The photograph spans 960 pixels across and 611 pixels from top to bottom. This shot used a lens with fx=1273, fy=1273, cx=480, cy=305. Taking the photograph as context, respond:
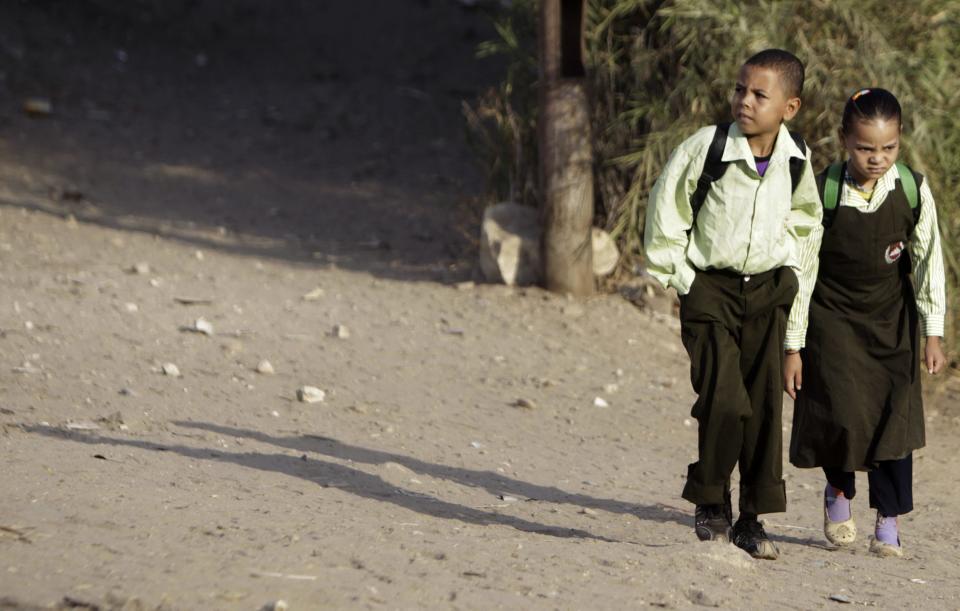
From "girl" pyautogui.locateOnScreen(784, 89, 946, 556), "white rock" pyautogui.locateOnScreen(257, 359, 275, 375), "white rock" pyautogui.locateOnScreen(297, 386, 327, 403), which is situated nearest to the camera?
"girl" pyautogui.locateOnScreen(784, 89, 946, 556)

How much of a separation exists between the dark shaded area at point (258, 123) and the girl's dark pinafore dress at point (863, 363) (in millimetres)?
4373

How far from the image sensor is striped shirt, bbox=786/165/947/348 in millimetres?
3951

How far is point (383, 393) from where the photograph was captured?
19.9 feet

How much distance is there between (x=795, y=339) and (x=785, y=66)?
86 cm

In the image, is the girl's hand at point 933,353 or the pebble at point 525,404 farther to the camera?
the pebble at point 525,404

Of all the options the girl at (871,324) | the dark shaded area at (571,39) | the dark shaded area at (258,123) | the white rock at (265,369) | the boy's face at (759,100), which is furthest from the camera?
the dark shaded area at (258,123)

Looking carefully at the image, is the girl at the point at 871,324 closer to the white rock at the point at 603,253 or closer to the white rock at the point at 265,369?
the white rock at the point at 265,369

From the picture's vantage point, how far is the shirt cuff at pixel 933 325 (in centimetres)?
399

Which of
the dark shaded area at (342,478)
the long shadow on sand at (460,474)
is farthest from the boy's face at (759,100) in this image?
the long shadow on sand at (460,474)

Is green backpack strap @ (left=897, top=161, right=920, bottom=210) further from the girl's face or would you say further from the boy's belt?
the boy's belt

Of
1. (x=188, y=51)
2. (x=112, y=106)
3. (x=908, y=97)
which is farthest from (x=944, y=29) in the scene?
(x=188, y=51)

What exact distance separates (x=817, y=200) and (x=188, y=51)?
12.8m

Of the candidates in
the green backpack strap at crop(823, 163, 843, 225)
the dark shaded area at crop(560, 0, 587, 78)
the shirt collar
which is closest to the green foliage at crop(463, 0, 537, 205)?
the dark shaded area at crop(560, 0, 587, 78)

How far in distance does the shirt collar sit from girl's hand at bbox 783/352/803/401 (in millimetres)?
658
